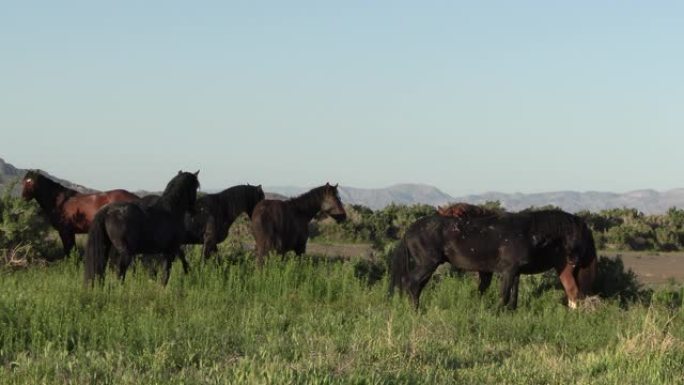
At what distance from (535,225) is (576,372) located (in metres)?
4.77

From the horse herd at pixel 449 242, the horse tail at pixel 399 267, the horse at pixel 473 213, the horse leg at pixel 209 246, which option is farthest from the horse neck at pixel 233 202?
the horse tail at pixel 399 267

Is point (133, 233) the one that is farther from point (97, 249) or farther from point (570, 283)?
point (570, 283)

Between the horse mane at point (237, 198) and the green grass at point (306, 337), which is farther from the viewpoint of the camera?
the horse mane at point (237, 198)

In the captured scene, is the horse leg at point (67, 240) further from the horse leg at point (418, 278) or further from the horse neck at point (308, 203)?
the horse leg at point (418, 278)

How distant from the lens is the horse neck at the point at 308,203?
16594 mm

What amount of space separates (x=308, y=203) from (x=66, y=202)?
200 inches

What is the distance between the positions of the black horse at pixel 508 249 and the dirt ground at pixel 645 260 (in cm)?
817

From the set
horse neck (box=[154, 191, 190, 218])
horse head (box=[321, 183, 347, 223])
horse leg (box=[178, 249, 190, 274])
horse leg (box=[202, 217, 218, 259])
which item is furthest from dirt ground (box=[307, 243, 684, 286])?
horse leg (box=[178, 249, 190, 274])

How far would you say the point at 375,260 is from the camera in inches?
633

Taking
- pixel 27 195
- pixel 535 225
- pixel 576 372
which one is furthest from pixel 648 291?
pixel 27 195

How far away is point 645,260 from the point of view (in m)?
26.5

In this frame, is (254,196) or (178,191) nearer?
(178,191)

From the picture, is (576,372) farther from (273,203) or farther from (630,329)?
(273,203)

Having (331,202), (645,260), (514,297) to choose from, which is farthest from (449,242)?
(645,260)
